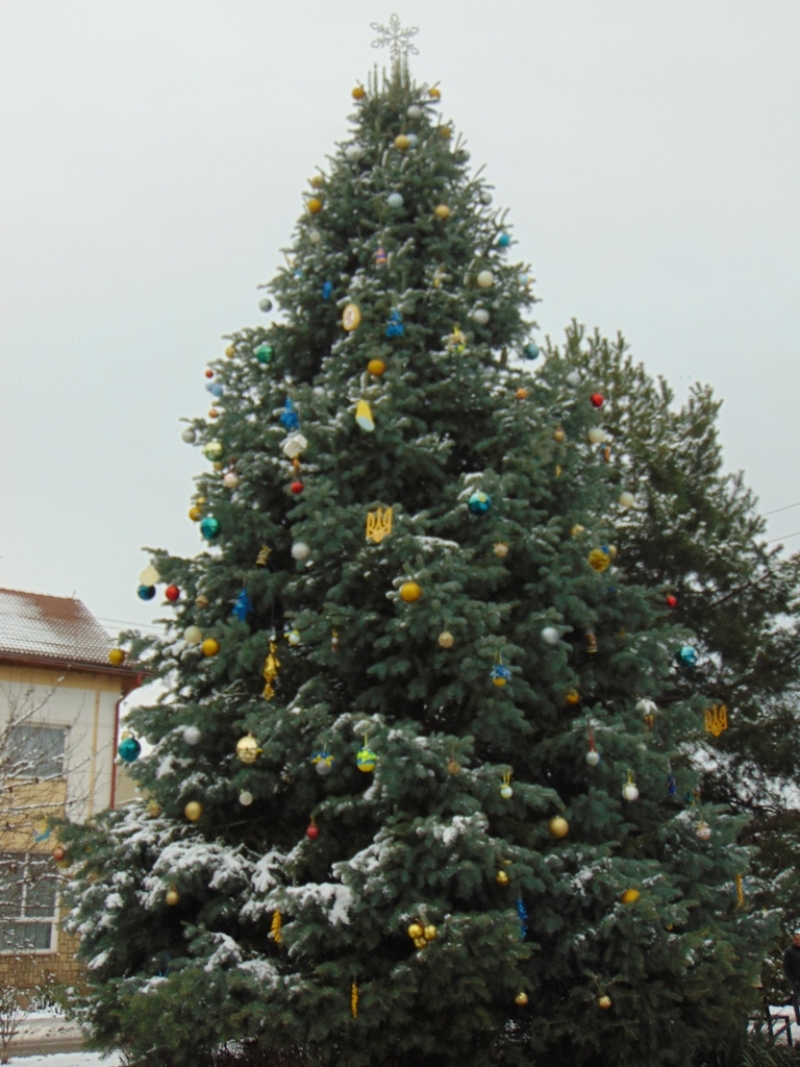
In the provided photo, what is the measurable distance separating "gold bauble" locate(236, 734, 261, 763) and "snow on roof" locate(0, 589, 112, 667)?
1347 centimetres

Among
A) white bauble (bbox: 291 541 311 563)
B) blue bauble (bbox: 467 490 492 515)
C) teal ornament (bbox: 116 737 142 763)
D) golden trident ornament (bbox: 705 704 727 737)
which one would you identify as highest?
blue bauble (bbox: 467 490 492 515)

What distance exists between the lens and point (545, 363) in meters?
7.79

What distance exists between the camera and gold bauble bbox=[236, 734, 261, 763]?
596 centimetres

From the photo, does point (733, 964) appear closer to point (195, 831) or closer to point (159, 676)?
point (195, 831)

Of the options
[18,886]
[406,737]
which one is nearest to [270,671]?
[406,737]

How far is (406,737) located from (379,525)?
56.2 inches

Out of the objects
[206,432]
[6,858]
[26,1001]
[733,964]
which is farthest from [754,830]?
A: [26,1001]

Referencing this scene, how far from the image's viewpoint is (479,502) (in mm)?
6305

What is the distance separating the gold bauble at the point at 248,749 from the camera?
235 inches

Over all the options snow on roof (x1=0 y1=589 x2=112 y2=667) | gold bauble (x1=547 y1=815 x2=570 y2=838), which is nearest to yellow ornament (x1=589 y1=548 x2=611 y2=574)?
gold bauble (x1=547 y1=815 x2=570 y2=838)

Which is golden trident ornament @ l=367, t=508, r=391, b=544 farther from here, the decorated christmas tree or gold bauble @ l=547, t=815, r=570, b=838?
gold bauble @ l=547, t=815, r=570, b=838

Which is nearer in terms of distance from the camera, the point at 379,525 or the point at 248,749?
the point at 248,749

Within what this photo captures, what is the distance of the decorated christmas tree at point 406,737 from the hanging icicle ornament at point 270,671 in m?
0.05

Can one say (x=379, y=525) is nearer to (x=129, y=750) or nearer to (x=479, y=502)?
(x=479, y=502)
